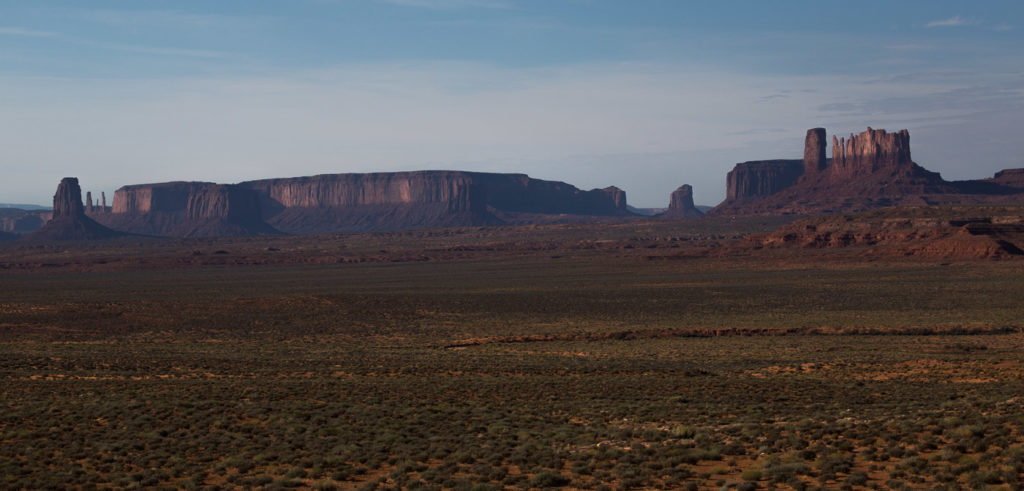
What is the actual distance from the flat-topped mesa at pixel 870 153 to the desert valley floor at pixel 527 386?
12091 centimetres

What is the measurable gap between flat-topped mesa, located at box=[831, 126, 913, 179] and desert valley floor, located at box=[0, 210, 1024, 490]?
397 feet

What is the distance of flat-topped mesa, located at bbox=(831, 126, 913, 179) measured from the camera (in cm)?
18250

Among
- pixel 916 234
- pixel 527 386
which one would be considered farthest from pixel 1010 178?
pixel 527 386

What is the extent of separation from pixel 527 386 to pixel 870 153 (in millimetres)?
180485

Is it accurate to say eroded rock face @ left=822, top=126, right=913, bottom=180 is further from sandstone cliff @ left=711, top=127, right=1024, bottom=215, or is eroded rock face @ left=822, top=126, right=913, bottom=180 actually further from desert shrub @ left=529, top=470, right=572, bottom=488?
desert shrub @ left=529, top=470, right=572, bottom=488

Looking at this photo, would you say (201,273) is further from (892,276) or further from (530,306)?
(892,276)

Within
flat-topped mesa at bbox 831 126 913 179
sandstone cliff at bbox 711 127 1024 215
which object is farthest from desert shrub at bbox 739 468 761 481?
flat-topped mesa at bbox 831 126 913 179

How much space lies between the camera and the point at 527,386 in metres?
24.2

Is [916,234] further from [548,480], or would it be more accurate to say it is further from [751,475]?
[548,480]

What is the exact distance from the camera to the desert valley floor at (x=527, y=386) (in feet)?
46.5

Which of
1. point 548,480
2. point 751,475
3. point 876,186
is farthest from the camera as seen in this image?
point 876,186

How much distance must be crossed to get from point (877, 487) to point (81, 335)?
42.7 m

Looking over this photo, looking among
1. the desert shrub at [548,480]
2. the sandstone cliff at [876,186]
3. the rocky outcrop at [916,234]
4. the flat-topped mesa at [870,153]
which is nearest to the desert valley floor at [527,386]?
the desert shrub at [548,480]

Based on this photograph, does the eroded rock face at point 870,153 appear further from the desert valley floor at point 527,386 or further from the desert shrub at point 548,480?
the desert shrub at point 548,480
